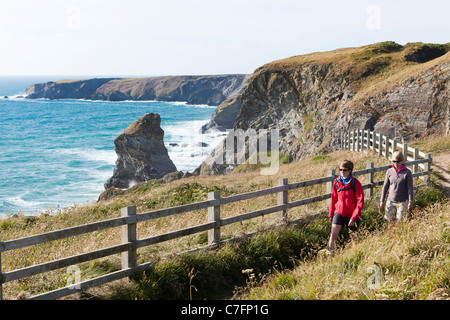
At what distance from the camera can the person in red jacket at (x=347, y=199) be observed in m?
7.54

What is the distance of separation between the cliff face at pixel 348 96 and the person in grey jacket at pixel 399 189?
22.6 meters

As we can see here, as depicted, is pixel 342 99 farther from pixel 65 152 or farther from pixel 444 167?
pixel 65 152

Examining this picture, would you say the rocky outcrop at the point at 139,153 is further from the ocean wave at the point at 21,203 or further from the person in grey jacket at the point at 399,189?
the person in grey jacket at the point at 399,189

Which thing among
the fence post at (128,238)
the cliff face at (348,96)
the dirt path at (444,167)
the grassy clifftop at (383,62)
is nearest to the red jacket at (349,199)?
the fence post at (128,238)

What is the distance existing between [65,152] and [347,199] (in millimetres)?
96875

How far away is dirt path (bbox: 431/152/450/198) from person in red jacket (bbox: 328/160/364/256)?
681 centimetres

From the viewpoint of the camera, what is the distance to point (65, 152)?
9631 cm

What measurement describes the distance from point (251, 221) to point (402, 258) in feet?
13.1

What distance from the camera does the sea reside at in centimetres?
5966

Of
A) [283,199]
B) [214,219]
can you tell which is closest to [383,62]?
[283,199]

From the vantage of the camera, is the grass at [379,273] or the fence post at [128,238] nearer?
the grass at [379,273]
